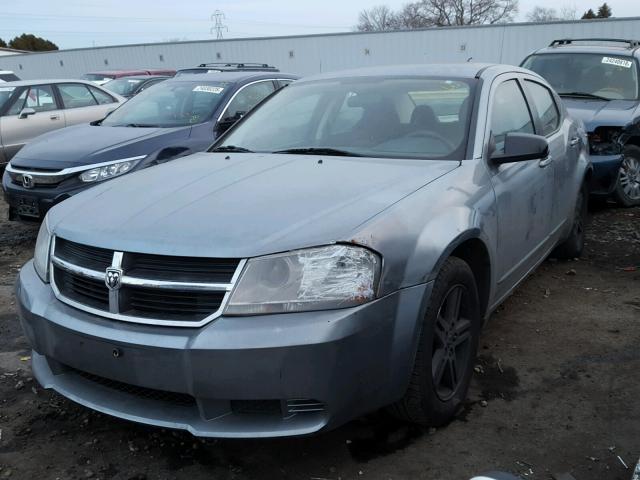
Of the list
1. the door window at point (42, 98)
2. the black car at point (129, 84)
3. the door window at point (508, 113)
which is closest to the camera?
the door window at point (508, 113)

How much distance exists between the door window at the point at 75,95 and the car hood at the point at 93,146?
375 centimetres

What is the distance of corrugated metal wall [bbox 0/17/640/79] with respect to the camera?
82.4ft

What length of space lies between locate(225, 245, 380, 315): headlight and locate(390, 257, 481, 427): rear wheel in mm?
391

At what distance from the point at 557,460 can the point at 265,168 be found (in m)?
1.91

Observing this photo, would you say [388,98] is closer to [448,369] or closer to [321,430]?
[448,369]

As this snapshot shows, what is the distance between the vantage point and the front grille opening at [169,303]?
91.3 inches

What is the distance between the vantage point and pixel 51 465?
106 inches

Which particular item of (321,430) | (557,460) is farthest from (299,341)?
(557,460)

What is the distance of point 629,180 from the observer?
270 inches

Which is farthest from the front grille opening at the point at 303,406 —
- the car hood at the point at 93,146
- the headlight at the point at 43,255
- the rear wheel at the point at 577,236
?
the car hood at the point at 93,146

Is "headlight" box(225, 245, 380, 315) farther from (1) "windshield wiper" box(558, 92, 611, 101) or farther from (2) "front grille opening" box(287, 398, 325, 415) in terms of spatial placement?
(1) "windshield wiper" box(558, 92, 611, 101)

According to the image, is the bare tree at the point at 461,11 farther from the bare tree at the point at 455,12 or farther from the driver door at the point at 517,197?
the driver door at the point at 517,197

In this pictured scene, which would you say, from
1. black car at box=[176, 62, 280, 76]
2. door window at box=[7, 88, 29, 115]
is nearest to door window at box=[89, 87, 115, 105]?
door window at box=[7, 88, 29, 115]

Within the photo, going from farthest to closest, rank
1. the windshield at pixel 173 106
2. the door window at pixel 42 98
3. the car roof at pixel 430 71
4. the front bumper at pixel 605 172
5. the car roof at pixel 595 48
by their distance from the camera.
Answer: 1. the door window at pixel 42 98
2. the car roof at pixel 595 48
3. the windshield at pixel 173 106
4. the front bumper at pixel 605 172
5. the car roof at pixel 430 71
